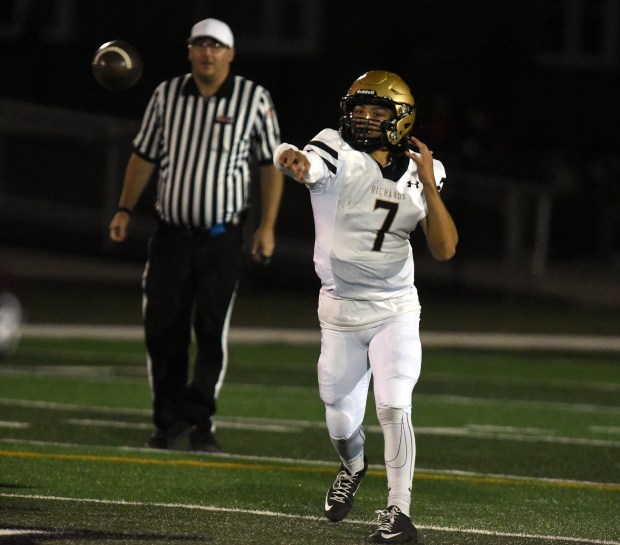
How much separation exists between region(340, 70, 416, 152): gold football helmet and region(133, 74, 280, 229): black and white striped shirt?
2.11 meters

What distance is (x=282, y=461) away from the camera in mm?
8422

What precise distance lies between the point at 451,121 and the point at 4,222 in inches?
214

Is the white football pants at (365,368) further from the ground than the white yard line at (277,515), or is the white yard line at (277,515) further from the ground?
the white football pants at (365,368)

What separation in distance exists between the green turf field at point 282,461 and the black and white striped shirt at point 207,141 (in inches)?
48.9

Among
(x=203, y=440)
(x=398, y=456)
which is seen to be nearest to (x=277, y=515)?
(x=398, y=456)

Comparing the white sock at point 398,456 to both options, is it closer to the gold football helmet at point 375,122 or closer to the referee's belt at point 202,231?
the gold football helmet at point 375,122

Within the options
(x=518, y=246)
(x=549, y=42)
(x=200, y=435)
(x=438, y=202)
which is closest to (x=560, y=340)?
(x=518, y=246)

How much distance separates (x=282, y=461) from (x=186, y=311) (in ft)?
2.91

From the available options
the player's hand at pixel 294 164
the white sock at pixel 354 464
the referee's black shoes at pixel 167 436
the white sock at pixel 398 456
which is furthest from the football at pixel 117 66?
the white sock at pixel 398 456

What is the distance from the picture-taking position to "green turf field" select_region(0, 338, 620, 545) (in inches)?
258

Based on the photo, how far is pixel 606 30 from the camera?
26.1m

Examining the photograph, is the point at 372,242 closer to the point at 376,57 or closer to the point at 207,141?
the point at 207,141

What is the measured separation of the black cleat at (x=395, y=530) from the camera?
6.23 m

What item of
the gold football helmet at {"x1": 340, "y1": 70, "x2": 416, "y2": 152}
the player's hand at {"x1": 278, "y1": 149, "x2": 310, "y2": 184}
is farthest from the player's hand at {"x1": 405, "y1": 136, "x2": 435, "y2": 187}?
the player's hand at {"x1": 278, "y1": 149, "x2": 310, "y2": 184}
